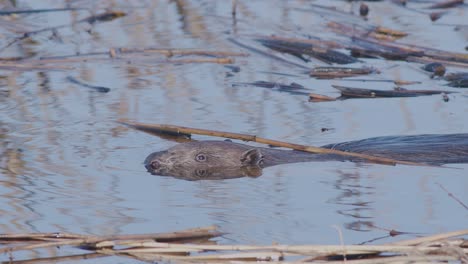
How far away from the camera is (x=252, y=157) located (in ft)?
22.9

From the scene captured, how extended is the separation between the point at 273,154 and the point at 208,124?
810 millimetres

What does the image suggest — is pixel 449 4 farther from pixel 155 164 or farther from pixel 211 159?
pixel 155 164

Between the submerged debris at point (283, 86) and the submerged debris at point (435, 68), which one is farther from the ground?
the submerged debris at point (435, 68)

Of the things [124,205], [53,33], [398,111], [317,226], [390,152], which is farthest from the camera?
[53,33]

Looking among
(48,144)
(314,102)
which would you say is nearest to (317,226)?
(48,144)

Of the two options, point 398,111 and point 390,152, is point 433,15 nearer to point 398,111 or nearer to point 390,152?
point 398,111

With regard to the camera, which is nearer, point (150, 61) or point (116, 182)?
→ point (116, 182)

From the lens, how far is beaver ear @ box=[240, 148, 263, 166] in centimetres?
697

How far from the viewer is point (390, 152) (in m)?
6.98

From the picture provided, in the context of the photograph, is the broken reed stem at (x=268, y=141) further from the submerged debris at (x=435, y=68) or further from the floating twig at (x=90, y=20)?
the floating twig at (x=90, y=20)

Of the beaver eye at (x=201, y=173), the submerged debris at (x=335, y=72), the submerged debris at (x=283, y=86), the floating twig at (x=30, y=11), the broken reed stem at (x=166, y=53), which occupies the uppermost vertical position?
the floating twig at (x=30, y=11)

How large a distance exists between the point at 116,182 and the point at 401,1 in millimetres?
6208

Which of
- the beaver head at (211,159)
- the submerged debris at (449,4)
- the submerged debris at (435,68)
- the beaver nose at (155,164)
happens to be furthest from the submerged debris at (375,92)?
the submerged debris at (449,4)

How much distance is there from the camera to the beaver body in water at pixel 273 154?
6.95 m
